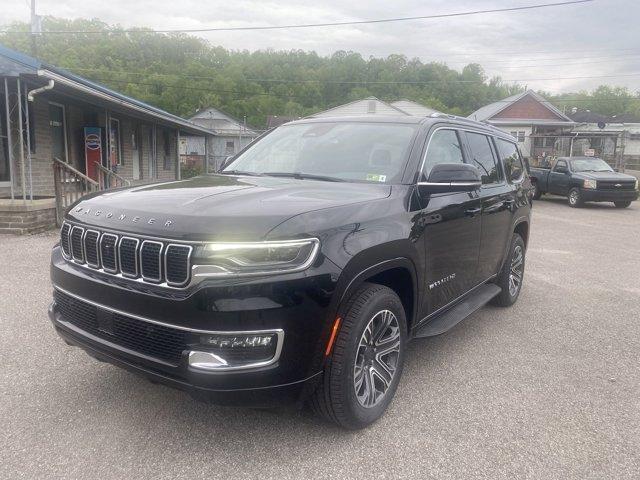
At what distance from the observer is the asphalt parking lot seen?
8.91 ft

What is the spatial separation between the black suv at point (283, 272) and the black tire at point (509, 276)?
1660 mm

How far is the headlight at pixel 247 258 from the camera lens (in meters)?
2.45

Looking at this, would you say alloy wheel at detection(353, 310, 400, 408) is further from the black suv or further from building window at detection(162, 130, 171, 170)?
building window at detection(162, 130, 171, 170)

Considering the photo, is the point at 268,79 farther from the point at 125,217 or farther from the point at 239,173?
the point at 125,217

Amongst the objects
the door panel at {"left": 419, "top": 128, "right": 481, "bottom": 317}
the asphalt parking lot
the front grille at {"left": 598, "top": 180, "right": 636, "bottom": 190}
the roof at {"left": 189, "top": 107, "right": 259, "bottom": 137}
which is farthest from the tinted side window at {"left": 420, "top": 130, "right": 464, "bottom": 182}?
the roof at {"left": 189, "top": 107, "right": 259, "bottom": 137}

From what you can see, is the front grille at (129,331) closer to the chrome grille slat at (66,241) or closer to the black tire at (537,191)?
the chrome grille slat at (66,241)

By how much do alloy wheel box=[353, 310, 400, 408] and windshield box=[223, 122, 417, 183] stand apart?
98cm

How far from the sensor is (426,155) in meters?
3.71

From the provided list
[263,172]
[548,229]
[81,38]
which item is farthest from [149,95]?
[263,172]

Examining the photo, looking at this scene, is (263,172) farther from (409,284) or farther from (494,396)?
(494,396)

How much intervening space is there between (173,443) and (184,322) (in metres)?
0.86

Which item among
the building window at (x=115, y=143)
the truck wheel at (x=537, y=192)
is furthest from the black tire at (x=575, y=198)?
the building window at (x=115, y=143)

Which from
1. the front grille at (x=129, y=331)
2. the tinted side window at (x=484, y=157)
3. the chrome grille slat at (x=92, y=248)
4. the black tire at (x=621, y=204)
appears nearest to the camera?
the front grille at (x=129, y=331)

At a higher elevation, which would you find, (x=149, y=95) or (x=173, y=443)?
(x=149, y=95)
